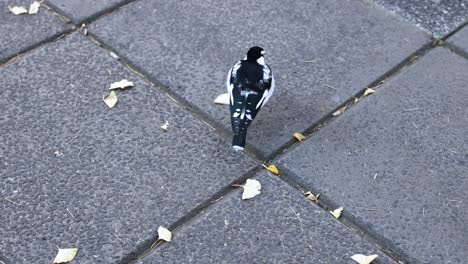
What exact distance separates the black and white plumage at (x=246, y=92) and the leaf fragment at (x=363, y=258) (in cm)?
97

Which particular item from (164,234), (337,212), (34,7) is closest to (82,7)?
(34,7)

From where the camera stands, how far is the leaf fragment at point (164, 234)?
3857mm

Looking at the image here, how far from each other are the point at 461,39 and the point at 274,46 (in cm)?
141

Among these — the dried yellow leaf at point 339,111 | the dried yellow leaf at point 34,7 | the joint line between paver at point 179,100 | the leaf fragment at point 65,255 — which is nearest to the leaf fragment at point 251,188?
the joint line between paver at point 179,100

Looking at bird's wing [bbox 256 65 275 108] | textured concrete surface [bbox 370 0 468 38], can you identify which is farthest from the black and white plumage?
textured concrete surface [bbox 370 0 468 38]

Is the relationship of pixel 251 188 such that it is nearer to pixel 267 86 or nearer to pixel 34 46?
pixel 267 86

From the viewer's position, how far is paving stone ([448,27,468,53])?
5223mm

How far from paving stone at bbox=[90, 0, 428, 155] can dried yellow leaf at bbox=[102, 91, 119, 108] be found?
1.13 ft

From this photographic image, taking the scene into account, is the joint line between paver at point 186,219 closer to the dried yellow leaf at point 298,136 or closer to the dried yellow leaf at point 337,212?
the dried yellow leaf at point 298,136

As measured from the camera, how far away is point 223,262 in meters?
3.78

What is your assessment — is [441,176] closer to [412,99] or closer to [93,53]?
[412,99]

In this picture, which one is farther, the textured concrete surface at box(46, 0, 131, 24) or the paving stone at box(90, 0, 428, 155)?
the textured concrete surface at box(46, 0, 131, 24)

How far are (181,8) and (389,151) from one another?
2.08 metres

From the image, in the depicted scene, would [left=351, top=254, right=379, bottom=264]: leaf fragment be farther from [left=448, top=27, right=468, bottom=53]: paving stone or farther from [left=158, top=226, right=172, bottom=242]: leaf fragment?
[left=448, top=27, right=468, bottom=53]: paving stone
